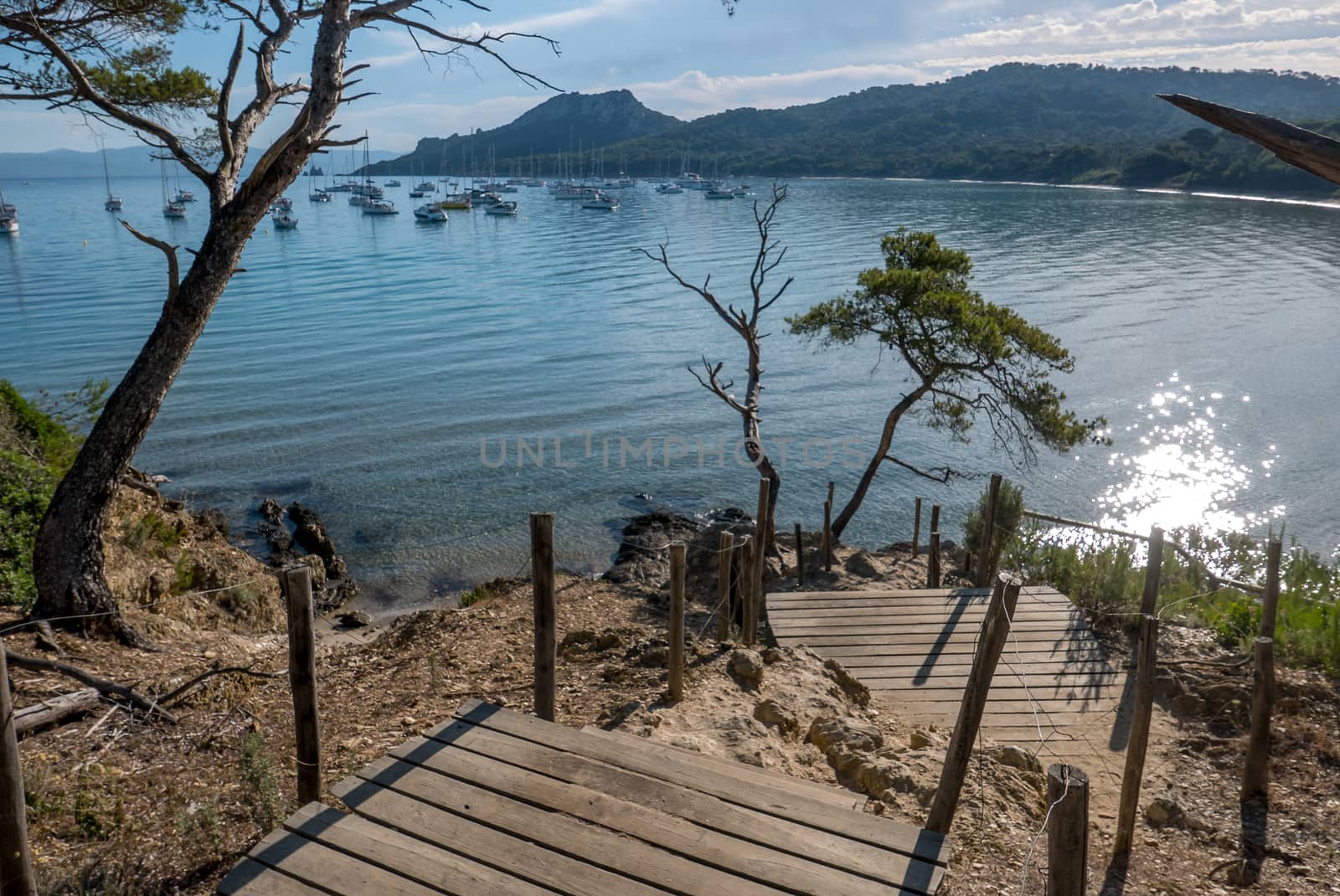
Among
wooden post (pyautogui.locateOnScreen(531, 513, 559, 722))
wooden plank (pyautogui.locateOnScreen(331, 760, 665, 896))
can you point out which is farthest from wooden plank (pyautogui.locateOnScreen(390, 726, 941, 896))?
wooden post (pyautogui.locateOnScreen(531, 513, 559, 722))

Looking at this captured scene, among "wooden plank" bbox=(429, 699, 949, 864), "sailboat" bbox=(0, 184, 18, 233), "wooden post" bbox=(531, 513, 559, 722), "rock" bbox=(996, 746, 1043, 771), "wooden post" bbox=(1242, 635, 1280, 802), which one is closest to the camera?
"wooden plank" bbox=(429, 699, 949, 864)

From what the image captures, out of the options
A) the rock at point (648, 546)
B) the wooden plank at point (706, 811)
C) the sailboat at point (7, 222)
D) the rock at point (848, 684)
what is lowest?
the rock at point (648, 546)

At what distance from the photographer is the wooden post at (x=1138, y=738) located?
6.09m

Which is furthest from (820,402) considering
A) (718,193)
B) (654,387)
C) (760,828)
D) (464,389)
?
(718,193)

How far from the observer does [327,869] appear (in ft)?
13.0

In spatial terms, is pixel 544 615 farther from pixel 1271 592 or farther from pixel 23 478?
pixel 23 478

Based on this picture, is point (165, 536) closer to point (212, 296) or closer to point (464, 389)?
point (212, 296)

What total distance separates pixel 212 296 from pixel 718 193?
397 feet

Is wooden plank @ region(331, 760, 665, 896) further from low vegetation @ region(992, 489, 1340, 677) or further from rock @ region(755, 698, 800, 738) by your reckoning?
low vegetation @ region(992, 489, 1340, 677)

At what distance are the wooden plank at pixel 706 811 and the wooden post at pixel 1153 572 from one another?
4735mm

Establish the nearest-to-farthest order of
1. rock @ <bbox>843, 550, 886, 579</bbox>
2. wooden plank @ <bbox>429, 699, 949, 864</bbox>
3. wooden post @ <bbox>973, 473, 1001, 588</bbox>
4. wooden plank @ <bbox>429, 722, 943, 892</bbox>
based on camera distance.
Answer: wooden plank @ <bbox>429, 722, 943, 892</bbox>
wooden plank @ <bbox>429, 699, 949, 864</bbox>
wooden post @ <bbox>973, 473, 1001, 588</bbox>
rock @ <bbox>843, 550, 886, 579</bbox>

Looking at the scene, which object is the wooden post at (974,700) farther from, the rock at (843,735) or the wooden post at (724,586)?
the wooden post at (724,586)

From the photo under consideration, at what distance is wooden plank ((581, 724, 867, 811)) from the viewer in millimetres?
4703

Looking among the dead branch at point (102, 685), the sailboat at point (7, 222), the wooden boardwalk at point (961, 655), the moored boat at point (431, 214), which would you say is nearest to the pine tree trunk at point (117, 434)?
the dead branch at point (102, 685)
